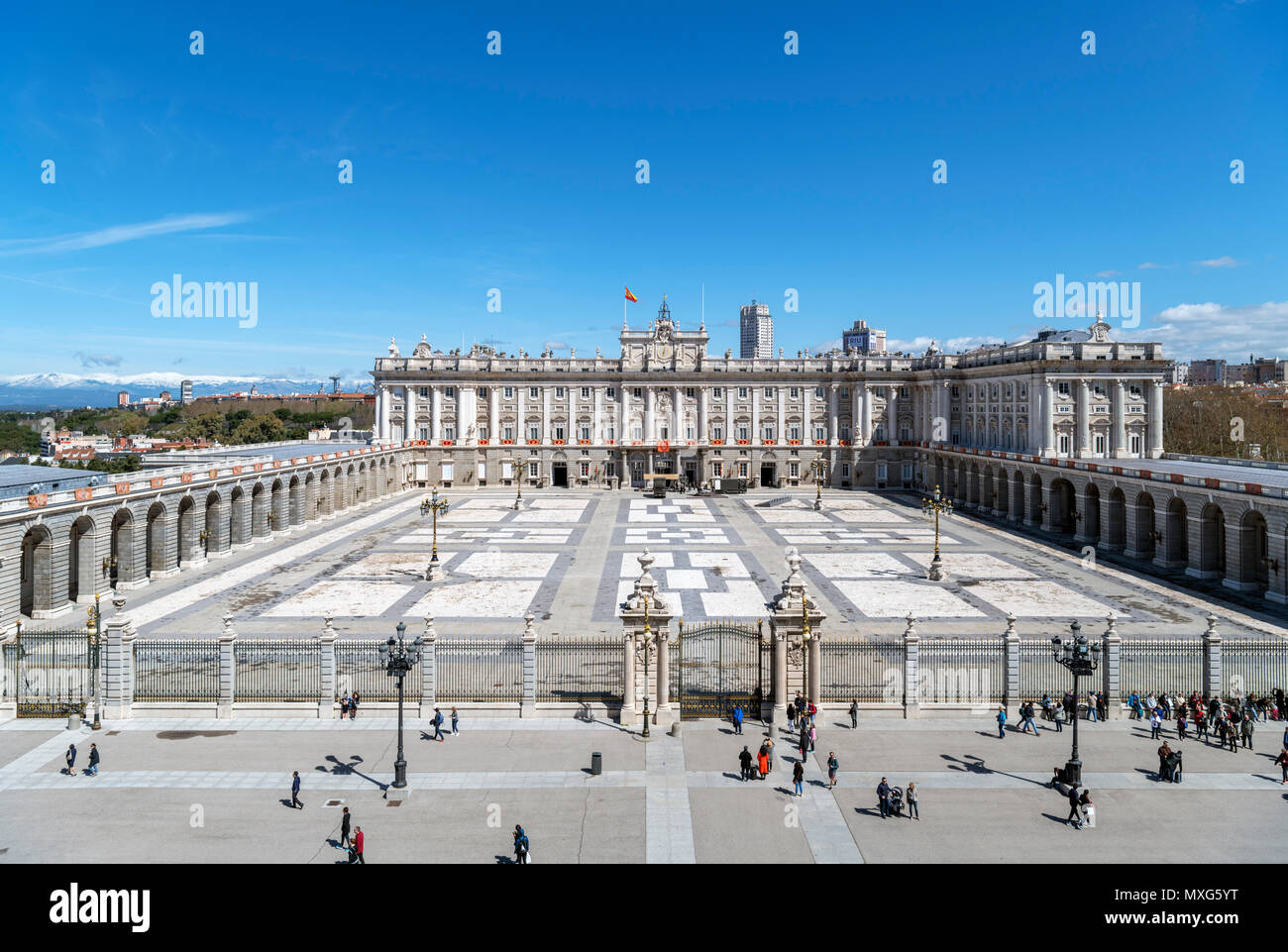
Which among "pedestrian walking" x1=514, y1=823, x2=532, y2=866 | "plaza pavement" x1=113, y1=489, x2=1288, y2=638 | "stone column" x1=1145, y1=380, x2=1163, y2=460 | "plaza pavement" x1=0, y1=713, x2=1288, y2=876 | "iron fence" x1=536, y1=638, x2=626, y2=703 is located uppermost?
"stone column" x1=1145, y1=380, x2=1163, y2=460

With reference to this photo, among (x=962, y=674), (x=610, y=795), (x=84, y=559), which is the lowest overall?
(x=610, y=795)

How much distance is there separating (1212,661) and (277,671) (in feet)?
96.4

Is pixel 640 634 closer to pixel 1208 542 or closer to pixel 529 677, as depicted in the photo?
pixel 529 677

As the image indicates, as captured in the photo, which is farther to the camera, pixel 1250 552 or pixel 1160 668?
pixel 1250 552

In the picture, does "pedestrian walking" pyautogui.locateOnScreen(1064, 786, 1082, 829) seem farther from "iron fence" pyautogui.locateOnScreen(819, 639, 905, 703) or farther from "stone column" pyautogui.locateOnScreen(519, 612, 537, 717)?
"stone column" pyautogui.locateOnScreen(519, 612, 537, 717)

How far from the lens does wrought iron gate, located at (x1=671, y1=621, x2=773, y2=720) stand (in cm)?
2469

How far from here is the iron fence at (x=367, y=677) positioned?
25953 millimetres

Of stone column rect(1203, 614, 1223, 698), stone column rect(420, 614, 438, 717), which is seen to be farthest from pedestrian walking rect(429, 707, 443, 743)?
stone column rect(1203, 614, 1223, 698)

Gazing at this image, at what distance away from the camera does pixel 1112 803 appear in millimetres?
19281

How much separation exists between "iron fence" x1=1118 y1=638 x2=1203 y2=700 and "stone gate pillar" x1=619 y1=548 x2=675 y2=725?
13.4 meters

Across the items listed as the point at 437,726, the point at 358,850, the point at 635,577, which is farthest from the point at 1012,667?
the point at 635,577

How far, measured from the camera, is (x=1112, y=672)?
24.7m

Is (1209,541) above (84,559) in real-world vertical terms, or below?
above
